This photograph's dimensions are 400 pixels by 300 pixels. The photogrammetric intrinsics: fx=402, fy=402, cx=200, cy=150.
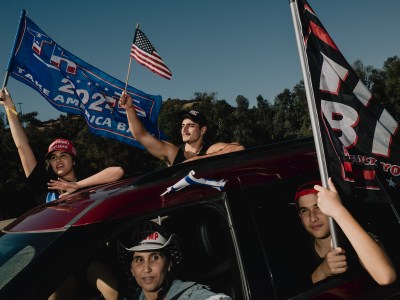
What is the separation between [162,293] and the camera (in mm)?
2203

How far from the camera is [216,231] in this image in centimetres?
232

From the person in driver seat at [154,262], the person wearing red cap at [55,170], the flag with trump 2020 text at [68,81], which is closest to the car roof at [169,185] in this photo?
the person in driver seat at [154,262]

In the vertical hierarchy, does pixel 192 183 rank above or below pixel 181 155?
below

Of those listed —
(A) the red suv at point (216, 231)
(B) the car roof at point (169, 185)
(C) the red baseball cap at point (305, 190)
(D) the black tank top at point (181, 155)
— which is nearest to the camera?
(A) the red suv at point (216, 231)

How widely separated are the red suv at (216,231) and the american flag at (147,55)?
3497 millimetres

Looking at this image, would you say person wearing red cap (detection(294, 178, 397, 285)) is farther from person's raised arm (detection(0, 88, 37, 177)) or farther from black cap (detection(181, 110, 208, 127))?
person's raised arm (detection(0, 88, 37, 177))

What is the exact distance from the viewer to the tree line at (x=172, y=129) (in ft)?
138

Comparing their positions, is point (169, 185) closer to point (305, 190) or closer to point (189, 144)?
point (305, 190)

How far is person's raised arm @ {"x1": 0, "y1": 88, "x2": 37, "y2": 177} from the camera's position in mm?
4012

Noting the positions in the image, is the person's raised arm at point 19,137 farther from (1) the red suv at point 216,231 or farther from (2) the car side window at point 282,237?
(2) the car side window at point 282,237

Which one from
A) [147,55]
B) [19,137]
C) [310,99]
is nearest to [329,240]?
[310,99]

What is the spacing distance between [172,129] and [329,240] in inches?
2475

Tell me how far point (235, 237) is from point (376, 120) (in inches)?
47.3

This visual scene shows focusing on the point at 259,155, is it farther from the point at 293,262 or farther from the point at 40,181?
the point at 40,181
